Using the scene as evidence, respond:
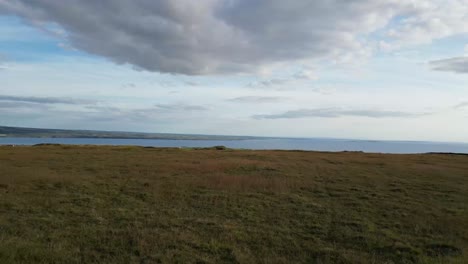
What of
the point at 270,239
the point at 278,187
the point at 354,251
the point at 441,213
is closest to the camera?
the point at 354,251

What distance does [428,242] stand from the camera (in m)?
11.8

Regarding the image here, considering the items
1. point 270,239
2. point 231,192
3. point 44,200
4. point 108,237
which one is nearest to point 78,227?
point 108,237

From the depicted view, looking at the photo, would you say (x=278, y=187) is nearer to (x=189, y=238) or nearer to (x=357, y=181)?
(x=357, y=181)

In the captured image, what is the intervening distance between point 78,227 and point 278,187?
Answer: 39.2 ft

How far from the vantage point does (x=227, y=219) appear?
14.3 metres

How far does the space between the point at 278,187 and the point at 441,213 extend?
27.8 feet

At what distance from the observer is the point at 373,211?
53.2 ft

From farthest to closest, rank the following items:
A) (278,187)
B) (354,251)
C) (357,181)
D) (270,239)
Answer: (357,181), (278,187), (270,239), (354,251)

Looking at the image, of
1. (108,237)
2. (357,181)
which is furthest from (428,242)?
(357,181)

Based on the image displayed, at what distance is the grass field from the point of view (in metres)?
10.2

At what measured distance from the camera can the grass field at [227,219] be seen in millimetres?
10250

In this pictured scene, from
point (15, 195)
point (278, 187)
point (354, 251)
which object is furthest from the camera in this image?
point (278, 187)

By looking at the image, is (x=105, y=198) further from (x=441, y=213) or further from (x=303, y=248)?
(x=441, y=213)

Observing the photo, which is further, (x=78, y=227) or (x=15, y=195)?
(x=15, y=195)
